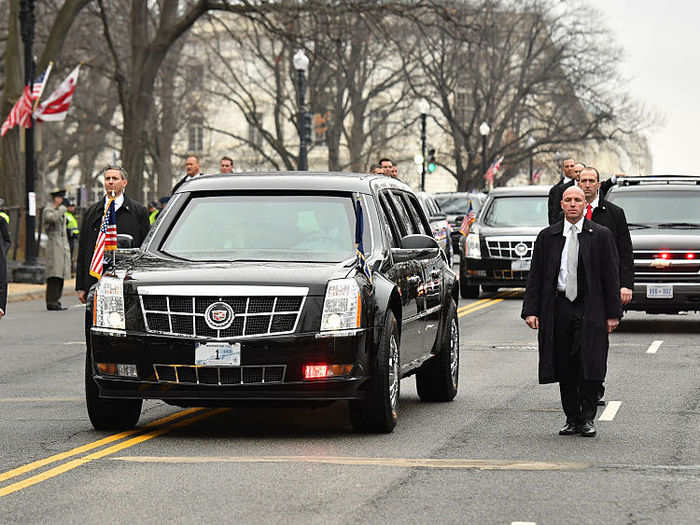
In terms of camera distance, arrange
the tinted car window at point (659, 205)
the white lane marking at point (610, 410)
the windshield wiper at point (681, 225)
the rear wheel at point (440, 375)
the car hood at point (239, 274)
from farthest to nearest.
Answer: the tinted car window at point (659, 205)
the windshield wiper at point (681, 225)
the rear wheel at point (440, 375)
the white lane marking at point (610, 410)
the car hood at point (239, 274)

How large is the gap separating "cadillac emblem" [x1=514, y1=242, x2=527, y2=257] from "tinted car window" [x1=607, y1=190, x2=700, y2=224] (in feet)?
17.6

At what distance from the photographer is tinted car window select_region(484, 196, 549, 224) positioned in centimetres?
2766

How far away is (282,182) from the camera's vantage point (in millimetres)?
11602

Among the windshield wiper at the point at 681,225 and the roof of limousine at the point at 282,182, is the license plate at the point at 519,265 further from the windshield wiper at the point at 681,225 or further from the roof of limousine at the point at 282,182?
the roof of limousine at the point at 282,182

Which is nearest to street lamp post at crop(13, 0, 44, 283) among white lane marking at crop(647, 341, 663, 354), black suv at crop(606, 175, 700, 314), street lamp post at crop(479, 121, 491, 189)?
black suv at crop(606, 175, 700, 314)

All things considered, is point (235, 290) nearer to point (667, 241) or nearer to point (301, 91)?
point (667, 241)

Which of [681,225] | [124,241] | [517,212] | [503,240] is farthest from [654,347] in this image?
[517,212]

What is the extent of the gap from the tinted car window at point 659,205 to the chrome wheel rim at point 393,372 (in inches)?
412

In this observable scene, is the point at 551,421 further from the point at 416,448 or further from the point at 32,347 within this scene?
the point at 32,347

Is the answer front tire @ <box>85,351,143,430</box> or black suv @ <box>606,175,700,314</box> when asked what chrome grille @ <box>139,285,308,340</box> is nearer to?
front tire @ <box>85,351,143,430</box>

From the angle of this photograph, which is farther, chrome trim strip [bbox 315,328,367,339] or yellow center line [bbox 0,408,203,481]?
chrome trim strip [bbox 315,328,367,339]

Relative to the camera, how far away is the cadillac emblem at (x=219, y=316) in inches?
399

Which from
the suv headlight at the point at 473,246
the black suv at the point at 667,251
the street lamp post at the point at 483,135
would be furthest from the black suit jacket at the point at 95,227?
the street lamp post at the point at 483,135

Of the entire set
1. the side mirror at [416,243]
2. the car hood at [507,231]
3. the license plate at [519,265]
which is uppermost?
the side mirror at [416,243]
